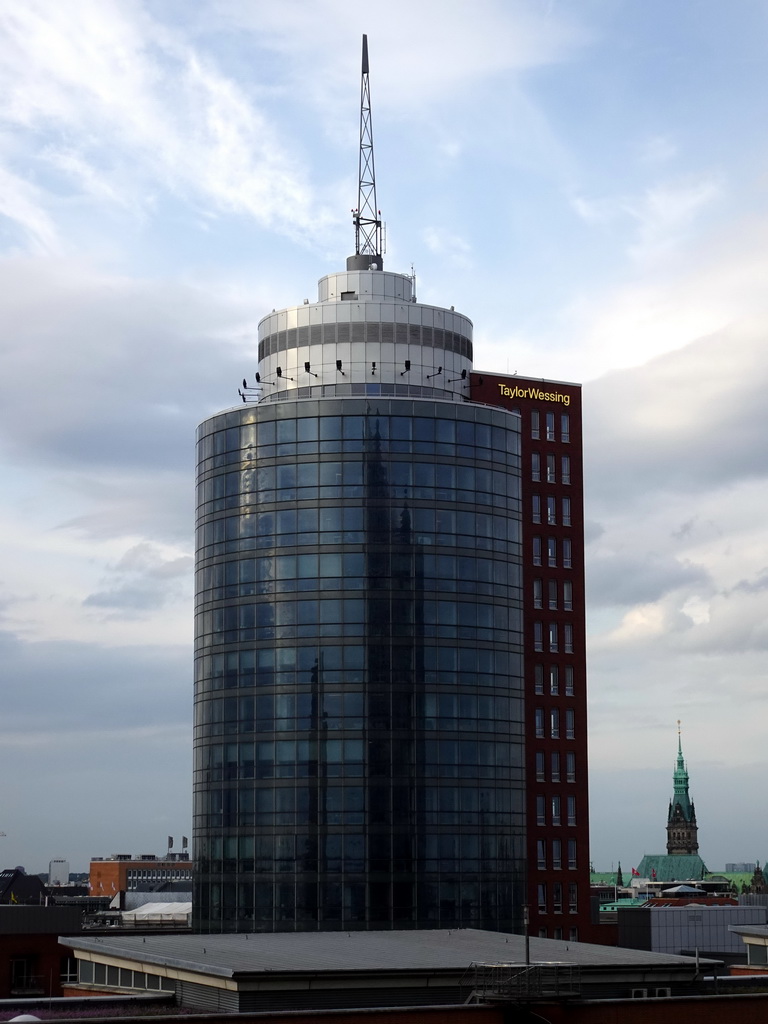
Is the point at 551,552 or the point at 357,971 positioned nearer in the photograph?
the point at 357,971

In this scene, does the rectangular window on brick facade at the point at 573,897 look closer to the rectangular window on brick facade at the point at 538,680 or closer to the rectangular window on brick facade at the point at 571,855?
the rectangular window on brick facade at the point at 571,855

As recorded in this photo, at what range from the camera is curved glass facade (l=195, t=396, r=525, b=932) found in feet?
413

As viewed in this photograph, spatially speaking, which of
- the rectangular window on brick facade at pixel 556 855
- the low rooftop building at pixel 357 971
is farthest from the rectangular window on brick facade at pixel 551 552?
the low rooftop building at pixel 357 971

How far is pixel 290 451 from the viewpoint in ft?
432

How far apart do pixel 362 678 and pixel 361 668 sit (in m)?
0.84

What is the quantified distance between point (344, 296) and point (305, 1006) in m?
78.8

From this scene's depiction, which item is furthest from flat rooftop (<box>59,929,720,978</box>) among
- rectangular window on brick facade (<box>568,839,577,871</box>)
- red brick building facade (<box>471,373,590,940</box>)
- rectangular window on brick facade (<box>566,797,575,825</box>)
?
rectangular window on brick facade (<box>566,797,575,825</box>)

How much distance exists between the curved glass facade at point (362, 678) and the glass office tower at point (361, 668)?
0.56 ft

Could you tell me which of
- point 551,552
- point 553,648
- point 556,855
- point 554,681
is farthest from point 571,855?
point 551,552

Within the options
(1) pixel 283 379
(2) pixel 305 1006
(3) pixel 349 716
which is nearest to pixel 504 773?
(3) pixel 349 716

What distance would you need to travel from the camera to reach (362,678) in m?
127

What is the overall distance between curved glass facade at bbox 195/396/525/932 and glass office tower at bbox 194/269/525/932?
0.17 meters

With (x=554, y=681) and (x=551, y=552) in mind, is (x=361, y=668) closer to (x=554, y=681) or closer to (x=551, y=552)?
(x=554, y=681)

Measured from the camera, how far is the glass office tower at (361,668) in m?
126
